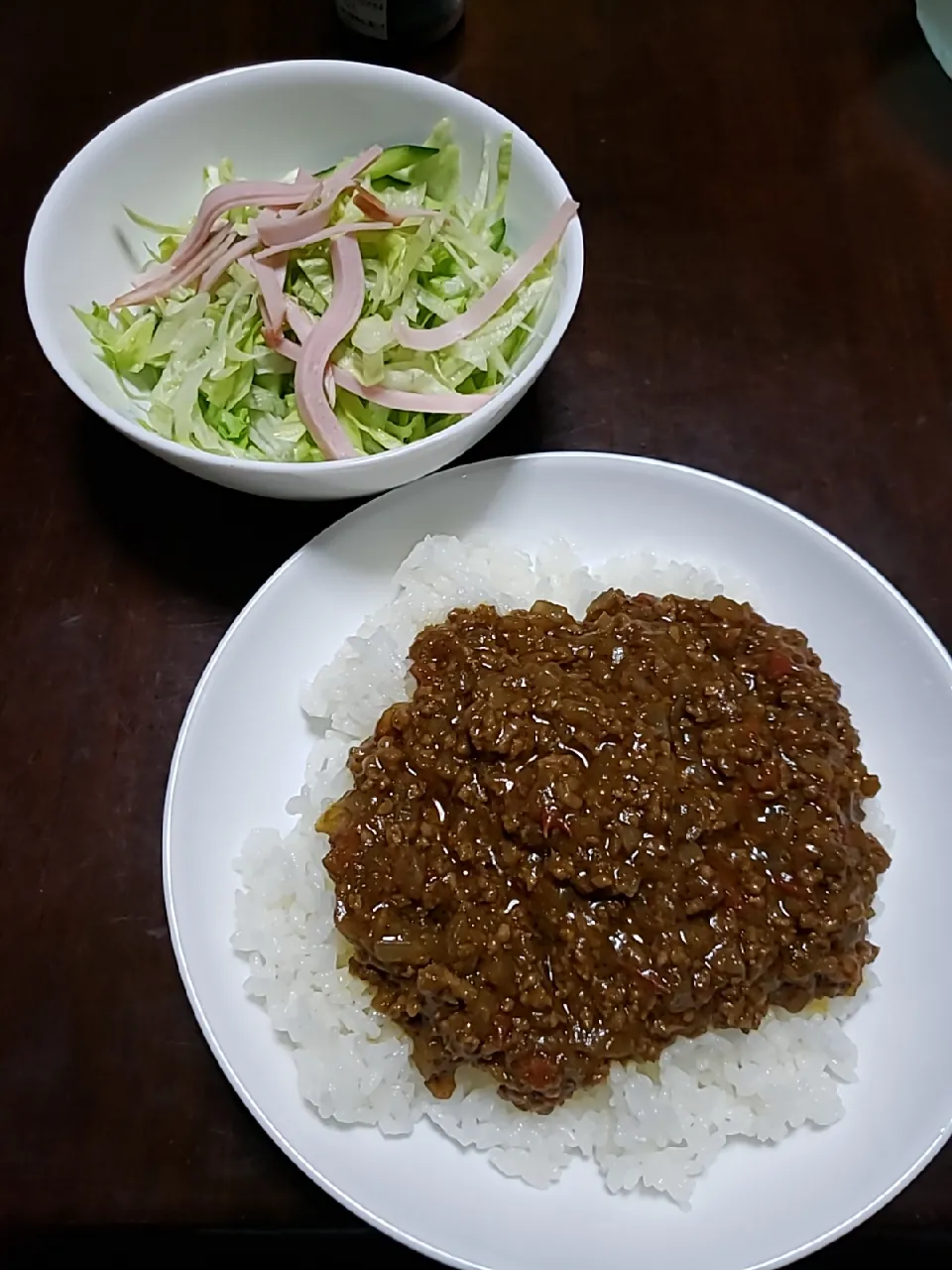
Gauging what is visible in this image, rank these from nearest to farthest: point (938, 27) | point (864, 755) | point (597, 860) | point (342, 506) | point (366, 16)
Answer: point (597, 860), point (864, 755), point (342, 506), point (366, 16), point (938, 27)

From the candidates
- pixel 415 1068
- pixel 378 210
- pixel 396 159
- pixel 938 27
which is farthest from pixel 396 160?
pixel 938 27

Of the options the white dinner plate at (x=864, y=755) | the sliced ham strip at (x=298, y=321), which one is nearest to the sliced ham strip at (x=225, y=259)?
the sliced ham strip at (x=298, y=321)

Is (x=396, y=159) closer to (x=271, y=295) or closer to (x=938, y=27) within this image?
(x=271, y=295)

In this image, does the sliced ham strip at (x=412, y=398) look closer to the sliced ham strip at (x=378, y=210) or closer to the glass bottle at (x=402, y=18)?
the sliced ham strip at (x=378, y=210)

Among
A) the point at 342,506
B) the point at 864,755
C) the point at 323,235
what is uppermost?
the point at 323,235

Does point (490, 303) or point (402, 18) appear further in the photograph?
point (402, 18)

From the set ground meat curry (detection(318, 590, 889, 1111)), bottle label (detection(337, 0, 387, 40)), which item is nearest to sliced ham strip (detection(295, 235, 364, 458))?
ground meat curry (detection(318, 590, 889, 1111))
